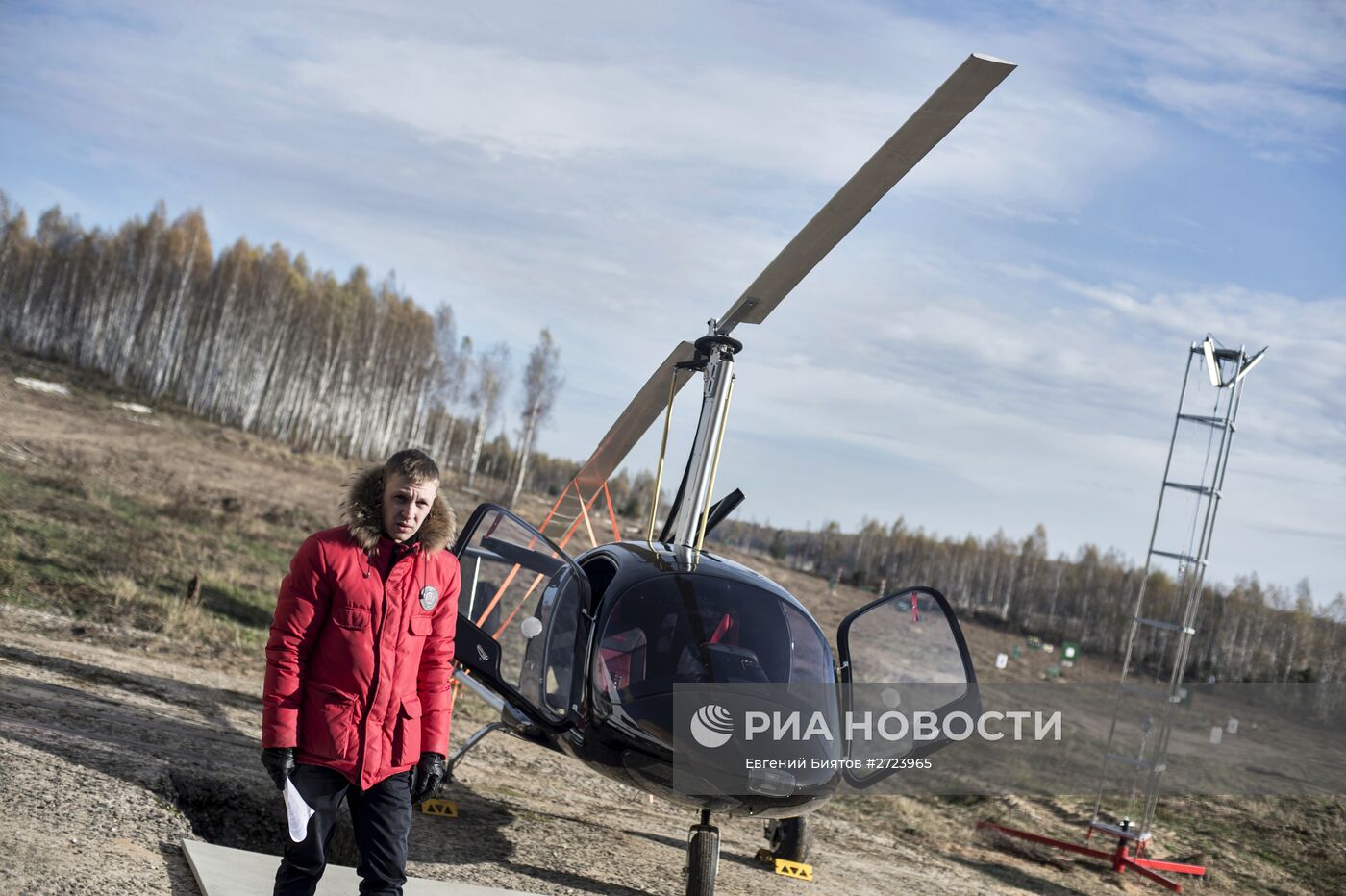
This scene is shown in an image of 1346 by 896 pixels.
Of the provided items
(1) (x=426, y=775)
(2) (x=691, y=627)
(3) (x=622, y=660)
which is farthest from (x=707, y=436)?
(1) (x=426, y=775)

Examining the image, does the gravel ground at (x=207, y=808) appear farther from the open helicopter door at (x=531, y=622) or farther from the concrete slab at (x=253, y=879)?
the open helicopter door at (x=531, y=622)

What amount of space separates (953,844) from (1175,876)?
5.79 ft

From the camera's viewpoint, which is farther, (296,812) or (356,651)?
(356,651)

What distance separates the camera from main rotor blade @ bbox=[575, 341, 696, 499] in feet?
20.4

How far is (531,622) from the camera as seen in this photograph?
4.86 metres

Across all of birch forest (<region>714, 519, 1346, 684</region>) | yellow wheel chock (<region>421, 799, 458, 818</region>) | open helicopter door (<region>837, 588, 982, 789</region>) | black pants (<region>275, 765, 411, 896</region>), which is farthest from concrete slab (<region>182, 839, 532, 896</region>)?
birch forest (<region>714, 519, 1346, 684</region>)

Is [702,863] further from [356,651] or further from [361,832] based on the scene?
[356,651]

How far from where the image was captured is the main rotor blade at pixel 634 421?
6.21 metres

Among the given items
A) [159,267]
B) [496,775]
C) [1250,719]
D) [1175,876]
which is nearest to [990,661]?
[1250,719]

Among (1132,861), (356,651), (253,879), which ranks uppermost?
(356,651)

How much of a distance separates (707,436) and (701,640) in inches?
51.0

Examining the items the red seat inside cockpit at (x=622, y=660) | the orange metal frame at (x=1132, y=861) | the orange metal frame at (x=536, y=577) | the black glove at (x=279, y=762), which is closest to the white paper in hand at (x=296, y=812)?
the black glove at (x=279, y=762)

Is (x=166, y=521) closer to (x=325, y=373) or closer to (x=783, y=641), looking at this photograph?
(x=783, y=641)

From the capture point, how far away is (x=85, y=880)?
11.2 feet
